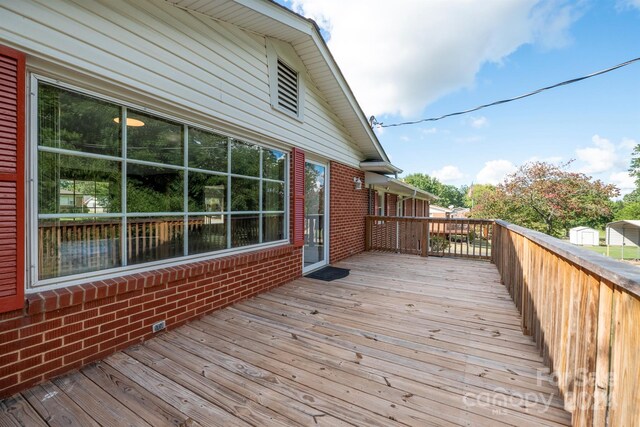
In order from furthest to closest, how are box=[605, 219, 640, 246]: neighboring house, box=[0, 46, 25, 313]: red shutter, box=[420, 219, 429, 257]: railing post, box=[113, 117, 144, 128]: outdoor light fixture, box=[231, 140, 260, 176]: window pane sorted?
box=[605, 219, 640, 246]: neighboring house < box=[420, 219, 429, 257]: railing post < box=[231, 140, 260, 176]: window pane < box=[113, 117, 144, 128]: outdoor light fixture < box=[0, 46, 25, 313]: red shutter

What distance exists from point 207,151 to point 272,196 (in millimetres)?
1342

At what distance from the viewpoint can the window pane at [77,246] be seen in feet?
6.77

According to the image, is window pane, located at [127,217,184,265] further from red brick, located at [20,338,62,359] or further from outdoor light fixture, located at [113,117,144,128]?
outdoor light fixture, located at [113,117,144,128]

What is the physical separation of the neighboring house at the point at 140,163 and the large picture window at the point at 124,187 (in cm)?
1

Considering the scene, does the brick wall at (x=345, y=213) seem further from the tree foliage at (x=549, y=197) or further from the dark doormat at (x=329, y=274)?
the tree foliage at (x=549, y=197)

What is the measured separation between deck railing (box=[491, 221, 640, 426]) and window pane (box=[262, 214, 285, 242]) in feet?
11.0

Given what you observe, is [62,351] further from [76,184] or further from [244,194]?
[244,194]

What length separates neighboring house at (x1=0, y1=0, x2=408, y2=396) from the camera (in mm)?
1865

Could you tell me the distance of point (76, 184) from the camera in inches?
88.6

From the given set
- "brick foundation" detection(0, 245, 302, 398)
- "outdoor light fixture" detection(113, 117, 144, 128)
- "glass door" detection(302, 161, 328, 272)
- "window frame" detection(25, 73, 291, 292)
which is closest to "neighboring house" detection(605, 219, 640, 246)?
"glass door" detection(302, 161, 328, 272)

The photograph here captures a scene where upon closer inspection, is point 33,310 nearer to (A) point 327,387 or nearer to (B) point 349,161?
(A) point 327,387

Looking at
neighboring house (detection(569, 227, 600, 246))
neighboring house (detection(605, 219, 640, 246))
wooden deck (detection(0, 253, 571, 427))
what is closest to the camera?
wooden deck (detection(0, 253, 571, 427))

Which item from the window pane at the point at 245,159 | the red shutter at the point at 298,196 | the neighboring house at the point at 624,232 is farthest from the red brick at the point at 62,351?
the neighboring house at the point at 624,232

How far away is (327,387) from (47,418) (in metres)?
1.69
